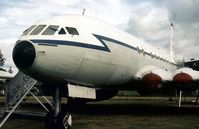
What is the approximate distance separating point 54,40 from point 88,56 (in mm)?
1649

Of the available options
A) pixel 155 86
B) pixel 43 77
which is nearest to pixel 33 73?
pixel 43 77

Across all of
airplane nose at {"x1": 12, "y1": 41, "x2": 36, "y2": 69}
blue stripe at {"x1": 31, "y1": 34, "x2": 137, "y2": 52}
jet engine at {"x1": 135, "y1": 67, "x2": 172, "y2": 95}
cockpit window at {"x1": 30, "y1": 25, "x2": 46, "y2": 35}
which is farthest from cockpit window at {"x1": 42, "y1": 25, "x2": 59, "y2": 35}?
A: jet engine at {"x1": 135, "y1": 67, "x2": 172, "y2": 95}

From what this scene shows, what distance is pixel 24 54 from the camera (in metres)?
10.9

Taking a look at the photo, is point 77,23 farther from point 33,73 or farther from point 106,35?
point 33,73

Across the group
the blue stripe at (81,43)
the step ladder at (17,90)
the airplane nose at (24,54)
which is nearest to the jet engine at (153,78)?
the blue stripe at (81,43)

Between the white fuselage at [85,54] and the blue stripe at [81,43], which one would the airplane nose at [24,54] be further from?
the blue stripe at [81,43]

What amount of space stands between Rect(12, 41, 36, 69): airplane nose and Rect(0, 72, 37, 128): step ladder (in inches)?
110

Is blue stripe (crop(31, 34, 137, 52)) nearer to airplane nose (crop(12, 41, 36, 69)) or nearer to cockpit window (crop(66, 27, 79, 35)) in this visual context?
airplane nose (crop(12, 41, 36, 69))

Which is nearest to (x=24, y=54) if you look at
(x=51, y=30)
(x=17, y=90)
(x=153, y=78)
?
(x=51, y=30)

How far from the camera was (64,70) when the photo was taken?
38.8ft

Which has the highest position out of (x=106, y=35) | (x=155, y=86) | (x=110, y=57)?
(x=106, y=35)

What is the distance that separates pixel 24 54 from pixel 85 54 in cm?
256

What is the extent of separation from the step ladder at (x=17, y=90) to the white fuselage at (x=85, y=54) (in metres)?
2.64

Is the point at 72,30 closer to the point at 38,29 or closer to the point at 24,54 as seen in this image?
the point at 38,29
